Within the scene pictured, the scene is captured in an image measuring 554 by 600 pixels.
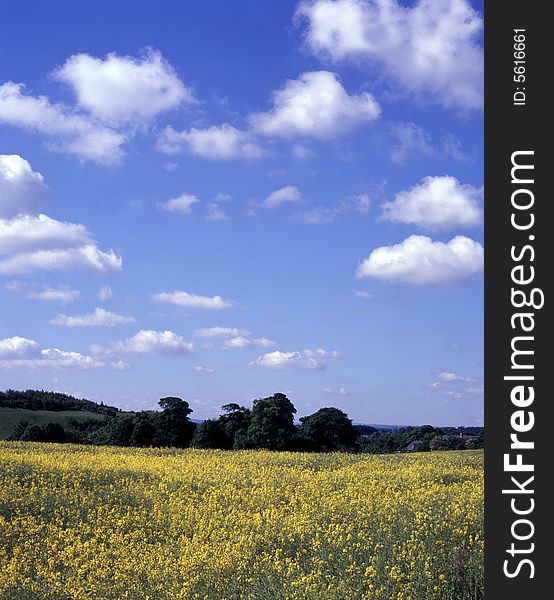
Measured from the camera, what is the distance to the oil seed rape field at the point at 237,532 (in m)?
9.55

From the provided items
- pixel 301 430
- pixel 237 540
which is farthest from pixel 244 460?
pixel 301 430

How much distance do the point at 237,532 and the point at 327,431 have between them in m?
34.0

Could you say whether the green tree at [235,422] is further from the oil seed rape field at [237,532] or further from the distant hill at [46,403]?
the distant hill at [46,403]

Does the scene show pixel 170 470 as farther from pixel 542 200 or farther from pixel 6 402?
pixel 6 402

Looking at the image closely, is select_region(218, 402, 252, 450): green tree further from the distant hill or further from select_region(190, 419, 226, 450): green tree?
the distant hill

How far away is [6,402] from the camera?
93.6 meters

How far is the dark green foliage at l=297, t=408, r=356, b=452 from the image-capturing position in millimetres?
44656

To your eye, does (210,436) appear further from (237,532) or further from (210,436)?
(237,532)

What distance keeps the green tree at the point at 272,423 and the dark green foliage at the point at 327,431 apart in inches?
50.6

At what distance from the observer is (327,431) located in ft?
150

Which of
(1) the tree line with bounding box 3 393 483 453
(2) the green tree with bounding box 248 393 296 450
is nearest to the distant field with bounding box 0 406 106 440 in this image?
(1) the tree line with bounding box 3 393 483 453

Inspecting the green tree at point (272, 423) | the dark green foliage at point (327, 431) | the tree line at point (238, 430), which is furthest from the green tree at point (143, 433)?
the dark green foliage at point (327, 431)

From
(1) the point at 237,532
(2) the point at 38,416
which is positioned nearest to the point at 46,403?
(2) the point at 38,416

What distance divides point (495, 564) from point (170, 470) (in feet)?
46.1
